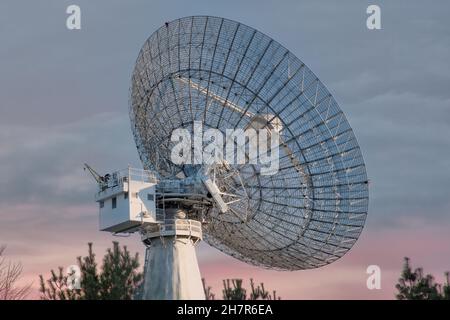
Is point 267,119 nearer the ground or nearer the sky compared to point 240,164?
nearer the sky

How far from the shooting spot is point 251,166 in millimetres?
60469

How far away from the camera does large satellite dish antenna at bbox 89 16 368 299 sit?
185 ft

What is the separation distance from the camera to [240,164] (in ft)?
197

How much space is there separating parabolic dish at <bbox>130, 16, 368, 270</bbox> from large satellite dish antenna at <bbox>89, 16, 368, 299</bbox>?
71 millimetres

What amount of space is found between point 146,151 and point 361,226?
16640 millimetres

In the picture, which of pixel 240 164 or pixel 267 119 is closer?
pixel 267 119

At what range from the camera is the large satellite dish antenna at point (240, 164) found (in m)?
56.5

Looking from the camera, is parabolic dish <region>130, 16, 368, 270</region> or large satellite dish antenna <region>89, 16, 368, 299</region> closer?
parabolic dish <region>130, 16, 368, 270</region>

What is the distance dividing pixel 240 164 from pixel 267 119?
4.37 m

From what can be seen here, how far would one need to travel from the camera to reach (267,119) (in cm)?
5731

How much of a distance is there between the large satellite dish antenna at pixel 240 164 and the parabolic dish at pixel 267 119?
7 centimetres
